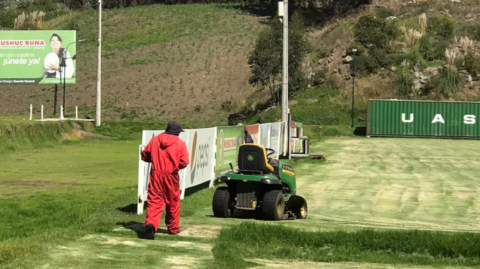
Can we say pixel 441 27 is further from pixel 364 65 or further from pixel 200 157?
pixel 200 157

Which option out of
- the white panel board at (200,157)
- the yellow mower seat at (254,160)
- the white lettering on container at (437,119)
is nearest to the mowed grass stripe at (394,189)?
the yellow mower seat at (254,160)

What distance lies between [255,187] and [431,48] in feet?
194

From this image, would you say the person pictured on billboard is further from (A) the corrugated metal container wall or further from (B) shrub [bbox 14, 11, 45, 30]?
(B) shrub [bbox 14, 11, 45, 30]

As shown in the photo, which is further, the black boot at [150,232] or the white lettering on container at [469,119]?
the white lettering on container at [469,119]

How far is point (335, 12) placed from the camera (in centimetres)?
9544

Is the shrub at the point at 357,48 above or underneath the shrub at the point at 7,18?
underneath

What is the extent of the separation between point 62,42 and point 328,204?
40.3 m

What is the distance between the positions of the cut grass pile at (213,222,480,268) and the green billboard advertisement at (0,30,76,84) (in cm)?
4449

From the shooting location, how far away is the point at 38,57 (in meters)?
57.6

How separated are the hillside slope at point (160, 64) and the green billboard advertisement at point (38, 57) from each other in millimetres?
14878

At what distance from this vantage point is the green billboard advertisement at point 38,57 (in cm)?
5666

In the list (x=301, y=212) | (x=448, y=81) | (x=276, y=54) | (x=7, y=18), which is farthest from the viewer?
(x=7, y=18)

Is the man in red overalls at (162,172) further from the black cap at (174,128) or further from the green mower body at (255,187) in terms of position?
the green mower body at (255,187)

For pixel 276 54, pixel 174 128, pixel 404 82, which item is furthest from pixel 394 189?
pixel 276 54
